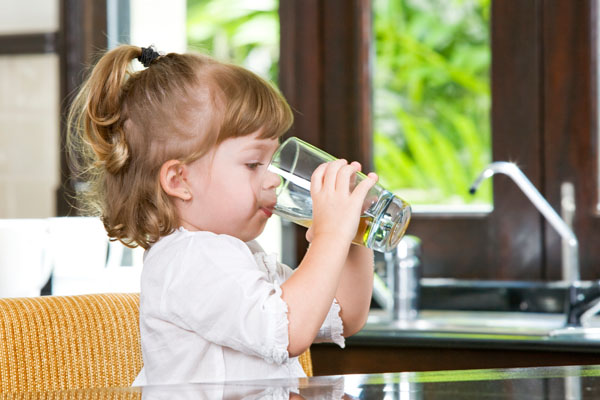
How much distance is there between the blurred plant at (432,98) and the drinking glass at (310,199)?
1225mm

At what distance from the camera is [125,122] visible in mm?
998

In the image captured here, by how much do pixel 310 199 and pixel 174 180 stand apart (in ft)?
0.53

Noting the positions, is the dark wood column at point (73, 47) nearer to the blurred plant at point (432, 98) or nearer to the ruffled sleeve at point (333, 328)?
the blurred plant at point (432, 98)

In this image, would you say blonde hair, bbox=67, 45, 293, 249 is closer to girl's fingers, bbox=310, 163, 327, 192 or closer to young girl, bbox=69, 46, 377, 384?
young girl, bbox=69, 46, 377, 384

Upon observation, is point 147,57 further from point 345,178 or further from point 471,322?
point 471,322

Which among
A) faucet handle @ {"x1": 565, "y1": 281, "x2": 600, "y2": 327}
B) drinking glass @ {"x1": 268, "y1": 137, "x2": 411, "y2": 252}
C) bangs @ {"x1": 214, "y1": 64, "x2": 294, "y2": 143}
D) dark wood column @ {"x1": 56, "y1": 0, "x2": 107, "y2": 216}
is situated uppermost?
dark wood column @ {"x1": 56, "y1": 0, "x2": 107, "y2": 216}

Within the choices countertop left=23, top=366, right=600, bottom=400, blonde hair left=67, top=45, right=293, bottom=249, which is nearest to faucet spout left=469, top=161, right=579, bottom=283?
blonde hair left=67, top=45, right=293, bottom=249

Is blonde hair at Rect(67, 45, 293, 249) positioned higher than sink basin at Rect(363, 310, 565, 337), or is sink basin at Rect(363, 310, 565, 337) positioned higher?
blonde hair at Rect(67, 45, 293, 249)

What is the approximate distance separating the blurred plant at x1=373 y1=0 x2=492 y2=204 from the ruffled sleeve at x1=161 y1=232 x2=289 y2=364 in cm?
135

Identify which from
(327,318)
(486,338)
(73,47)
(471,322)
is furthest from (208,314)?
(73,47)

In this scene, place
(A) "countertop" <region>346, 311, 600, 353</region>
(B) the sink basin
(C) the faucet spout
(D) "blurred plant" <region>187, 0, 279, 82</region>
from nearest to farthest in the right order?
1. (A) "countertop" <region>346, 311, 600, 353</region>
2. (B) the sink basin
3. (C) the faucet spout
4. (D) "blurred plant" <region>187, 0, 279, 82</region>

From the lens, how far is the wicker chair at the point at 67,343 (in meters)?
0.92

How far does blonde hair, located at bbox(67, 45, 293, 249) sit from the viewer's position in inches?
37.7

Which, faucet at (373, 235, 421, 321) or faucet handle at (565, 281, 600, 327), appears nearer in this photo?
faucet handle at (565, 281, 600, 327)
